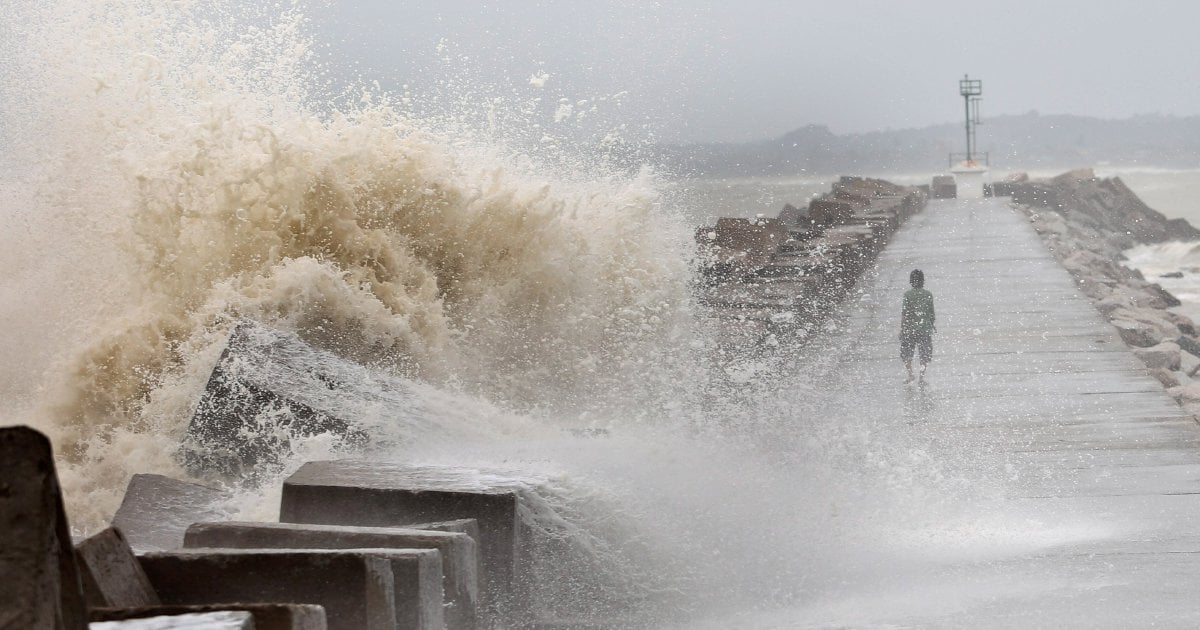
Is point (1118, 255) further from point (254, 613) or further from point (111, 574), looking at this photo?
point (254, 613)

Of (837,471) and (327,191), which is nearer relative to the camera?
(837,471)

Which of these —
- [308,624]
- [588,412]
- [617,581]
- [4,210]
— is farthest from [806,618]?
[4,210]

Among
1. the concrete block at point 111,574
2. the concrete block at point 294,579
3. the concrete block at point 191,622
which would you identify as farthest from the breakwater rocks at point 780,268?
the concrete block at point 191,622

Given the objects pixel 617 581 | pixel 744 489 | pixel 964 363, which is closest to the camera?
pixel 617 581

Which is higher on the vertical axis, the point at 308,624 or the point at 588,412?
the point at 308,624

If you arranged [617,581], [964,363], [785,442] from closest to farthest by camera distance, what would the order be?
[617,581]
[785,442]
[964,363]

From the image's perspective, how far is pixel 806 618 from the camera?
3861mm

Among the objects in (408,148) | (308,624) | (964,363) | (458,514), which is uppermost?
(408,148)

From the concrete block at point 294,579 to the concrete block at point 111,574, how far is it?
0.07 metres

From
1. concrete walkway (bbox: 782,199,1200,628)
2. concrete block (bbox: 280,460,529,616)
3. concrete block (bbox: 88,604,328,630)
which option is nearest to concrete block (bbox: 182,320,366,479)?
concrete block (bbox: 280,460,529,616)

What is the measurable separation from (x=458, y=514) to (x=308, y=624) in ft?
4.81

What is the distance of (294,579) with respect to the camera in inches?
99.6

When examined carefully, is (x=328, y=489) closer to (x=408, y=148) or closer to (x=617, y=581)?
(x=617, y=581)

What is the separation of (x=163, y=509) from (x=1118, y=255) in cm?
3235
